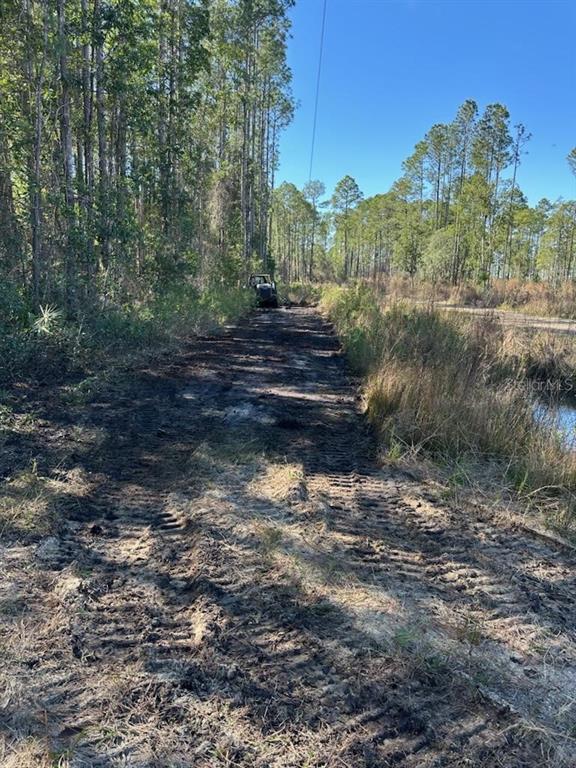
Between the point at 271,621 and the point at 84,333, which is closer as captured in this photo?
the point at 271,621

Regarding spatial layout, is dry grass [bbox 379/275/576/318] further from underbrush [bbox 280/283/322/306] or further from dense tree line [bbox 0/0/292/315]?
underbrush [bbox 280/283/322/306]

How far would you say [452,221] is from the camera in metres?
45.1

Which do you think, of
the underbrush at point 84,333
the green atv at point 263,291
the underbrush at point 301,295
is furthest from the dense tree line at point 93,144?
the underbrush at point 301,295

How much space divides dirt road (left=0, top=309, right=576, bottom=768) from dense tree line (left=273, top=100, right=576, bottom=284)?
24472 mm

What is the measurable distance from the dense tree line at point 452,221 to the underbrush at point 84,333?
1677 centimetres

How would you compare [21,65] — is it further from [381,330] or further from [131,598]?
[131,598]

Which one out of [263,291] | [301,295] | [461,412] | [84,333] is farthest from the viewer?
[301,295]

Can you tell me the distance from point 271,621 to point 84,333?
6990 millimetres

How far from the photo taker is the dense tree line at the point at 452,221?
35.9m

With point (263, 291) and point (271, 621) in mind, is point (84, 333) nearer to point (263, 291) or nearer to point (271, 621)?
point (271, 621)

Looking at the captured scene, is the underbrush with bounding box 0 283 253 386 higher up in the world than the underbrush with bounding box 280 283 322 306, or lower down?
lower down

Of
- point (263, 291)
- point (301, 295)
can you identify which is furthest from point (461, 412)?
point (301, 295)

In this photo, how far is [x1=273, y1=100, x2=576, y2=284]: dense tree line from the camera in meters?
35.9

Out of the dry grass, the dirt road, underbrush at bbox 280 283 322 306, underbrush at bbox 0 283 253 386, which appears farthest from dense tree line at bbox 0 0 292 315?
underbrush at bbox 280 283 322 306
